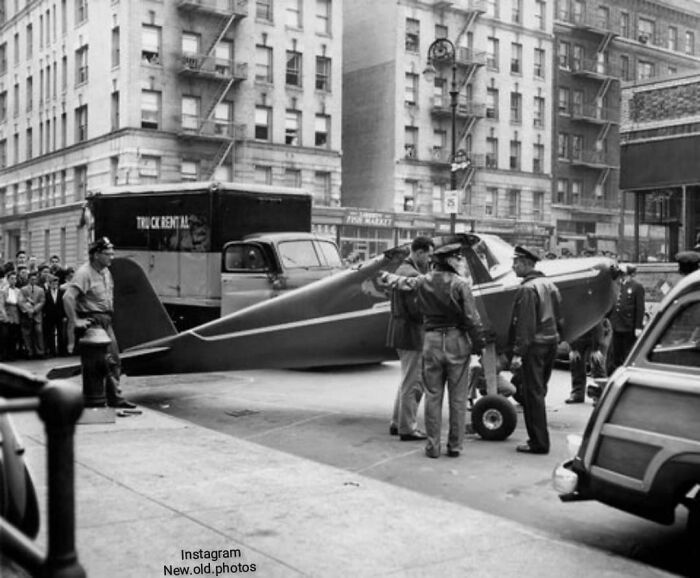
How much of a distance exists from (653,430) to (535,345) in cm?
311

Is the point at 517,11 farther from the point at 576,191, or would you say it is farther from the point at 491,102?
the point at 576,191

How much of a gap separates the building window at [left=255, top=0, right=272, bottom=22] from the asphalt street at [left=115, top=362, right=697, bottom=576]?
3427 cm

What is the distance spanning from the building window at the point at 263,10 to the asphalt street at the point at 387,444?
34272 mm

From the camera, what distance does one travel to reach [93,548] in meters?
5.02

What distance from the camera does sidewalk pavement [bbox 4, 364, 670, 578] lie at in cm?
486

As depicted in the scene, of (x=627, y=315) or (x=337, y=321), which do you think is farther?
(x=627, y=315)

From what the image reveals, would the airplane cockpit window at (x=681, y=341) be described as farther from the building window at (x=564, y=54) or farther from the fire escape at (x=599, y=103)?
the building window at (x=564, y=54)

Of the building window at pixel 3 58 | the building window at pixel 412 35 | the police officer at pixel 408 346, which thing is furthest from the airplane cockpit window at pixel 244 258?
the building window at pixel 3 58

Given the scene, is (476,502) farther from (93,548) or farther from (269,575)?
(93,548)

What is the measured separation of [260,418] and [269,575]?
5.23 metres

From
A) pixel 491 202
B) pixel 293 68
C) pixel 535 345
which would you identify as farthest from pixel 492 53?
pixel 535 345

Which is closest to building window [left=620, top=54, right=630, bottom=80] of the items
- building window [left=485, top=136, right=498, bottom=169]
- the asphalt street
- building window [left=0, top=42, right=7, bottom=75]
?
building window [left=485, top=136, right=498, bottom=169]

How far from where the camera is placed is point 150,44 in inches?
1629

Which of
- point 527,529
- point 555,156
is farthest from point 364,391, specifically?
point 555,156
